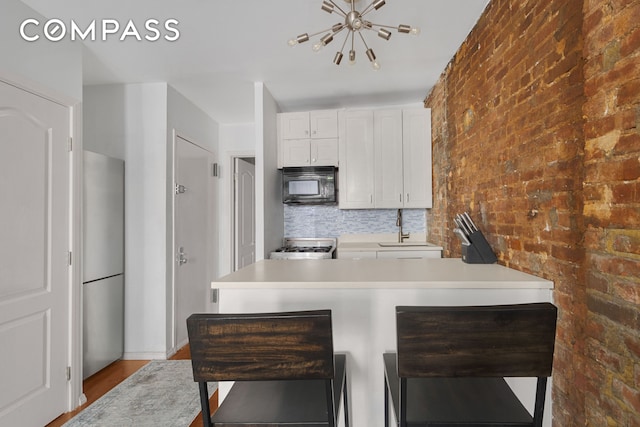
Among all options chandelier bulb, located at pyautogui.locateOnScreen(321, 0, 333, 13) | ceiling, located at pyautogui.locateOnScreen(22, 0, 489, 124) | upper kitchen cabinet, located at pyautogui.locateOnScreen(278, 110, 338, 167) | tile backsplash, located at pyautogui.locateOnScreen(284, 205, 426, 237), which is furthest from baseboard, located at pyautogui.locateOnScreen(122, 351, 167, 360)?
chandelier bulb, located at pyautogui.locateOnScreen(321, 0, 333, 13)

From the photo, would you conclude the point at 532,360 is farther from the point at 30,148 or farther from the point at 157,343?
the point at 157,343

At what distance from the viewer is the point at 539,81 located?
148 centimetres

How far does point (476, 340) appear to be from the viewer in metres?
0.91

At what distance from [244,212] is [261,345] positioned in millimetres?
3650

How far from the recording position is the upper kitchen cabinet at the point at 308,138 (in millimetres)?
3508

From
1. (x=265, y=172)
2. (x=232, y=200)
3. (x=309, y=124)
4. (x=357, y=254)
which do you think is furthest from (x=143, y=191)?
(x=357, y=254)

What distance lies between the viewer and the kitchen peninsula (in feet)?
4.78

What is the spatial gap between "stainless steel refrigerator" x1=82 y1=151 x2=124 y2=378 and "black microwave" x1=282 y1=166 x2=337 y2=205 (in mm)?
1540

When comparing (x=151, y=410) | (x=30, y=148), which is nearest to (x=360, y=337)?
(x=151, y=410)

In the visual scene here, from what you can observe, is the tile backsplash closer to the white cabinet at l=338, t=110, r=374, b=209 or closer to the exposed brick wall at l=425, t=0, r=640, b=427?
the white cabinet at l=338, t=110, r=374, b=209

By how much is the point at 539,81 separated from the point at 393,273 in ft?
3.52

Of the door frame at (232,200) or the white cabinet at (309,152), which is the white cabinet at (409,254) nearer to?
the white cabinet at (309,152)

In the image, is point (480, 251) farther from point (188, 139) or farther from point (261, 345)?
point (188, 139)

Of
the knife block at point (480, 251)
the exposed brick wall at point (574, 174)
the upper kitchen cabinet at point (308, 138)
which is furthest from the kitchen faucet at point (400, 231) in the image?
the knife block at point (480, 251)
